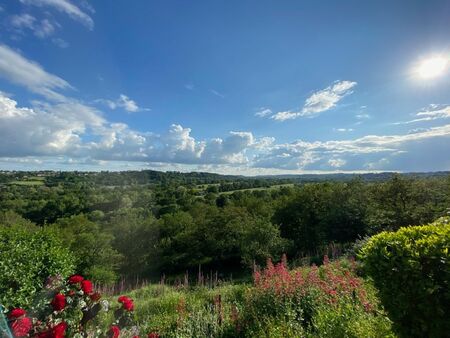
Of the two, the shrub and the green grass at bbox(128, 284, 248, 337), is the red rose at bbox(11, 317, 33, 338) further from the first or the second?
the shrub

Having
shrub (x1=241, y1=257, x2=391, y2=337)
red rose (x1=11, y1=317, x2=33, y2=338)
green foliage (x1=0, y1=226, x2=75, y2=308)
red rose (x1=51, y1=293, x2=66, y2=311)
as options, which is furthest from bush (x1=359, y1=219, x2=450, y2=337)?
green foliage (x1=0, y1=226, x2=75, y2=308)

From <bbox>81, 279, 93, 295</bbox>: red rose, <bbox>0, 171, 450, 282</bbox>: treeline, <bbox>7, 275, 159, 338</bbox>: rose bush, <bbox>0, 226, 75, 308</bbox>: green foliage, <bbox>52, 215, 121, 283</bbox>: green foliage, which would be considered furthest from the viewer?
<bbox>52, 215, 121, 283</bbox>: green foliage

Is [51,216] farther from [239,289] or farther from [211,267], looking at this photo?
[239,289]

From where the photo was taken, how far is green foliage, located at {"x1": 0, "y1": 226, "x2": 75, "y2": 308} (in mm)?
7918

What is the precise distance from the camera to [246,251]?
20.0 m

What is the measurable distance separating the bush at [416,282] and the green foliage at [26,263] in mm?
8423

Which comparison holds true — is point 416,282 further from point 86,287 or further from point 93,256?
point 93,256

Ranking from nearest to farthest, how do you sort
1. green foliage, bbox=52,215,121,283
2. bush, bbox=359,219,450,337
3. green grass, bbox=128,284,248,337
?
bush, bbox=359,219,450,337 < green grass, bbox=128,284,248,337 < green foliage, bbox=52,215,121,283

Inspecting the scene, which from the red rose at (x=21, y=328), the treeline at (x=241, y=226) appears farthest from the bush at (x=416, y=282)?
the treeline at (x=241, y=226)

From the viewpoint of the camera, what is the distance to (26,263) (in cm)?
860

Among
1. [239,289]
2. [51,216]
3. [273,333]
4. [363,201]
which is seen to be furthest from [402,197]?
[51,216]

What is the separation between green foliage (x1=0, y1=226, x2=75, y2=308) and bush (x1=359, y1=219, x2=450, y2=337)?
842cm

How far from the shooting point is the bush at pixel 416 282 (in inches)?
123

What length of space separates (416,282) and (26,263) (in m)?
9.84
